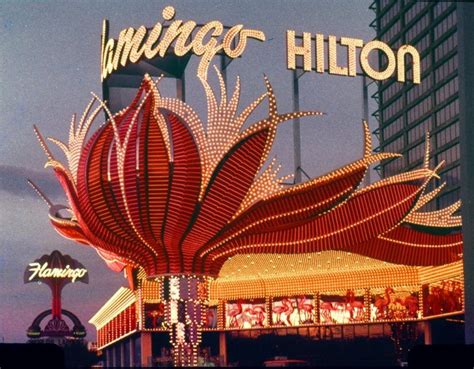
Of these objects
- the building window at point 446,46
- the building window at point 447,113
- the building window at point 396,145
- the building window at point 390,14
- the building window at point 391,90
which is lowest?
the building window at point 396,145

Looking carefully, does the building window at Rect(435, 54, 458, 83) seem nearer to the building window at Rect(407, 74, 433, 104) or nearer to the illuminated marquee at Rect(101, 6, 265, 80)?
the building window at Rect(407, 74, 433, 104)

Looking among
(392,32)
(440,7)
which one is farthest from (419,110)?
(392,32)

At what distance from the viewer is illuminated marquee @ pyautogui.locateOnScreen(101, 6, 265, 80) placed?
42688 mm

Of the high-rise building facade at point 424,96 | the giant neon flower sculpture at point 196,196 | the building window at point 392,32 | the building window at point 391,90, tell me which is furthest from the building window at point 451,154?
the giant neon flower sculpture at point 196,196

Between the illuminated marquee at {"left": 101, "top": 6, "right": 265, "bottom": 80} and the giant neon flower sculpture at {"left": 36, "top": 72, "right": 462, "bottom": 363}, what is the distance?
17.4ft

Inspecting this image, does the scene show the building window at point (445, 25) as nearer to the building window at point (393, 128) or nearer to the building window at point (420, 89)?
the building window at point (420, 89)

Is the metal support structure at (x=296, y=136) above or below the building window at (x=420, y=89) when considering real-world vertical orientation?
below

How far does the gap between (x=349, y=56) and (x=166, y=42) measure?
1063cm

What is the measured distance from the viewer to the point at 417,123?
115 meters

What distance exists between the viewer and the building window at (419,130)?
367ft

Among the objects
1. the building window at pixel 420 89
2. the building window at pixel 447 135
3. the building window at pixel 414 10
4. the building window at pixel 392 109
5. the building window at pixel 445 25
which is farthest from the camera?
the building window at pixel 392 109

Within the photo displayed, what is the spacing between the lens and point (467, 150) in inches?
393

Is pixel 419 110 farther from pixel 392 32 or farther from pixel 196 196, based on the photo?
pixel 196 196

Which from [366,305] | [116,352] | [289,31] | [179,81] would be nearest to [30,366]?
[179,81]
